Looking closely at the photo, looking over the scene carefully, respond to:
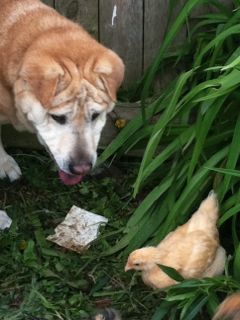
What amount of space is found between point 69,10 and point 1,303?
186cm

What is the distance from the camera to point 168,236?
3271mm

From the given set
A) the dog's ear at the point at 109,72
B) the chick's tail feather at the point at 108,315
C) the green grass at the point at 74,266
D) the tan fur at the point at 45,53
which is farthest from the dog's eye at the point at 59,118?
the chick's tail feather at the point at 108,315

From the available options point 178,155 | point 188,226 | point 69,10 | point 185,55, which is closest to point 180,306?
point 188,226

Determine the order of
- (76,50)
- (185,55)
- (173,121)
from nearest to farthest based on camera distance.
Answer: (76,50)
(173,121)
(185,55)

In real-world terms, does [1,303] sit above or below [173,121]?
below

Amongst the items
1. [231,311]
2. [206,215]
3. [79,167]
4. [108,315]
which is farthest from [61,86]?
[231,311]

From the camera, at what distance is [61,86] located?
3330 mm

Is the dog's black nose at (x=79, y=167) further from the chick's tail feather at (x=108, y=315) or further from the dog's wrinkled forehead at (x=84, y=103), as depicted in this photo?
the chick's tail feather at (x=108, y=315)

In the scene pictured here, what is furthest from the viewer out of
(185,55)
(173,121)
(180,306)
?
(185,55)

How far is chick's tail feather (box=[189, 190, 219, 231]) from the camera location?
3225 mm

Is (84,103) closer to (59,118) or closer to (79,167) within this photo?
(59,118)

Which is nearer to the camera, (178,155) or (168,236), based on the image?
(168,236)

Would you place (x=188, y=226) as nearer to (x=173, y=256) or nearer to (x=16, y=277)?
(x=173, y=256)

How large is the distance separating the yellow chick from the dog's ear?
723 mm
